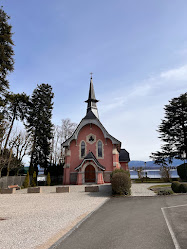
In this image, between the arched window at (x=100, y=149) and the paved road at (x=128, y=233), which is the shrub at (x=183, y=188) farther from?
the arched window at (x=100, y=149)

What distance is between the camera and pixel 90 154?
28.9m

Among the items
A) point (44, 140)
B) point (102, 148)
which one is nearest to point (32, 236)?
point (102, 148)

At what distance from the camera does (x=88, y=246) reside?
518cm

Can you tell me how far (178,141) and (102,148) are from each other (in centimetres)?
1807

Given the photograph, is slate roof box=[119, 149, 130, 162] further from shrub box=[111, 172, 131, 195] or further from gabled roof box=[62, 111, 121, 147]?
shrub box=[111, 172, 131, 195]

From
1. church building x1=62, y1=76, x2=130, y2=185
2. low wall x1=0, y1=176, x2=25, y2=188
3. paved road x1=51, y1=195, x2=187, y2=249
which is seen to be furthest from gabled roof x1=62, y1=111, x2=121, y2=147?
paved road x1=51, y1=195, x2=187, y2=249

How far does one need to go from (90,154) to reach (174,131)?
67.9ft

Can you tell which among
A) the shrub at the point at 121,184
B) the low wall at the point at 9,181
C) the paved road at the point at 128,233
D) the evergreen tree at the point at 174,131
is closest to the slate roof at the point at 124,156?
the evergreen tree at the point at 174,131

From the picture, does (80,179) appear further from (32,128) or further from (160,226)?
(160,226)

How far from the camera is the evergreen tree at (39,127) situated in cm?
3491

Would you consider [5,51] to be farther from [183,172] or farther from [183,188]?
[183,172]

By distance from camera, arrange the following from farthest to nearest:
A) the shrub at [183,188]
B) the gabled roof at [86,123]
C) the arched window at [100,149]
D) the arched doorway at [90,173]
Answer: the arched window at [100,149] < the gabled roof at [86,123] < the arched doorway at [90,173] < the shrub at [183,188]

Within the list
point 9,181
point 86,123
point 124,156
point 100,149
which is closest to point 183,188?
point 100,149

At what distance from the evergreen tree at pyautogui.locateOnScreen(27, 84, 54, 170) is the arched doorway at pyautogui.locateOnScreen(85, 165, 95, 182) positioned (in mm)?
11102
